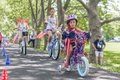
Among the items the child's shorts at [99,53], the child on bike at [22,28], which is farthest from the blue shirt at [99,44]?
the child on bike at [22,28]

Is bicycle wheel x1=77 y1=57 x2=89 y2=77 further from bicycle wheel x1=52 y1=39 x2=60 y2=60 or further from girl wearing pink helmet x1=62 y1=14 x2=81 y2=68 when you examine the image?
bicycle wheel x1=52 y1=39 x2=60 y2=60

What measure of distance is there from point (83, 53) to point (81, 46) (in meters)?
0.23

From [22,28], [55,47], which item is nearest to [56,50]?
[55,47]

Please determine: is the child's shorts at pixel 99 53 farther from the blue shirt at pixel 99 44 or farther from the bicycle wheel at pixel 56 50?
the bicycle wheel at pixel 56 50

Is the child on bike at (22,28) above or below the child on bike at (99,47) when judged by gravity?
above

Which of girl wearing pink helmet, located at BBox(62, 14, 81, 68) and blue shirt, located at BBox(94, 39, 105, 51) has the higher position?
girl wearing pink helmet, located at BBox(62, 14, 81, 68)

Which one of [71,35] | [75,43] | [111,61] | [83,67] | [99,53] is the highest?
[71,35]

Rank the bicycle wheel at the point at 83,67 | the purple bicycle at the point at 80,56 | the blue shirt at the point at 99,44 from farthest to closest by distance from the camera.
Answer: the blue shirt at the point at 99,44, the purple bicycle at the point at 80,56, the bicycle wheel at the point at 83,67

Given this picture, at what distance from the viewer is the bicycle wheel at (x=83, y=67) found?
926 cm

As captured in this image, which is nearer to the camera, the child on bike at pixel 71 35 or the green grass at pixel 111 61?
the child on bike at pixel 71 35

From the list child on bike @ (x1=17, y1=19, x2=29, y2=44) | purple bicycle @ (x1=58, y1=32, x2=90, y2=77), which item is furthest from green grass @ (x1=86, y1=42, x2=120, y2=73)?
child on bike @ (x1=17, y1=19, x2=29, y2=44)

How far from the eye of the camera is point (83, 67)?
948cm

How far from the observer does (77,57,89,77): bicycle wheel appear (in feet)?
30.4

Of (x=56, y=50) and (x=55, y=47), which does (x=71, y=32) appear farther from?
(x=55, y=47)
